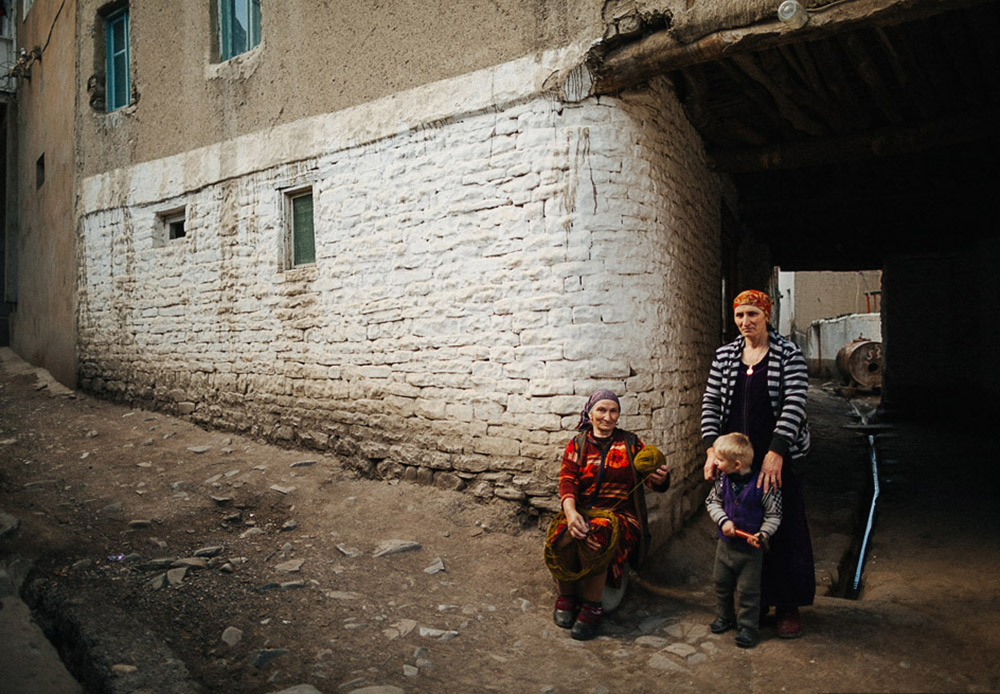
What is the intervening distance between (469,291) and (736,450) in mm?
2595

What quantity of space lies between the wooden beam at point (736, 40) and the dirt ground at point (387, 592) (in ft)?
8.10

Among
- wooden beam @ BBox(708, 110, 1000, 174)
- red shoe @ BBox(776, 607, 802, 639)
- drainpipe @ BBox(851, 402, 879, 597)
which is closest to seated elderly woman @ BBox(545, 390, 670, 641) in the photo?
red shoe @ BBox(776, 607, 802, 639)

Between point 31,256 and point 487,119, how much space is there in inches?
378

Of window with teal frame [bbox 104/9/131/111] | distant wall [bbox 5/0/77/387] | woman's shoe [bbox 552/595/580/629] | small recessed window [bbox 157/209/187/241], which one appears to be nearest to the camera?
woman's shoe [bbox 552/595/580/629]

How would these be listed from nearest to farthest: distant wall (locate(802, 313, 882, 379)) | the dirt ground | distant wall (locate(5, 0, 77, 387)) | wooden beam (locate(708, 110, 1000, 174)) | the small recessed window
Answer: the dirt ground
wooden beam (locate(708, 110, 1000, 174))
the small recessed window
distant wall (locate(5, 0, 77, 387))
distant wall (locate(802, 313, 882, 379))

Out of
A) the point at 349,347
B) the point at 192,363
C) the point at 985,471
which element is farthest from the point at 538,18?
the point at 985,471

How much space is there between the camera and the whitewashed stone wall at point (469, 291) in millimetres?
4867

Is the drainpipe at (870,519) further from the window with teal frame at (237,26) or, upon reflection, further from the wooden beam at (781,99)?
the window with teal frame at (237,26)

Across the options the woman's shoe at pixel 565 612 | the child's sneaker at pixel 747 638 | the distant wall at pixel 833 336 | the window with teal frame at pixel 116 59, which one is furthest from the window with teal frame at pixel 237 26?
the distant wall at pixel 833 336

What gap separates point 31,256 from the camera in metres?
11.1

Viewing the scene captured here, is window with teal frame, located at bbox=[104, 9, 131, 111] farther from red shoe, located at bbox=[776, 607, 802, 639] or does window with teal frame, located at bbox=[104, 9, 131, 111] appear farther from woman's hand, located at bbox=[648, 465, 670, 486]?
red shoe, located at bbox=[776, 607, 802, 639]

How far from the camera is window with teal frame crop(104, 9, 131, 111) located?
8.85 meters

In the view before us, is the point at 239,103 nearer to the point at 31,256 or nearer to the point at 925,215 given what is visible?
the point at 31,256

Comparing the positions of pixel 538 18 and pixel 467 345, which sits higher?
pixel 538 18
